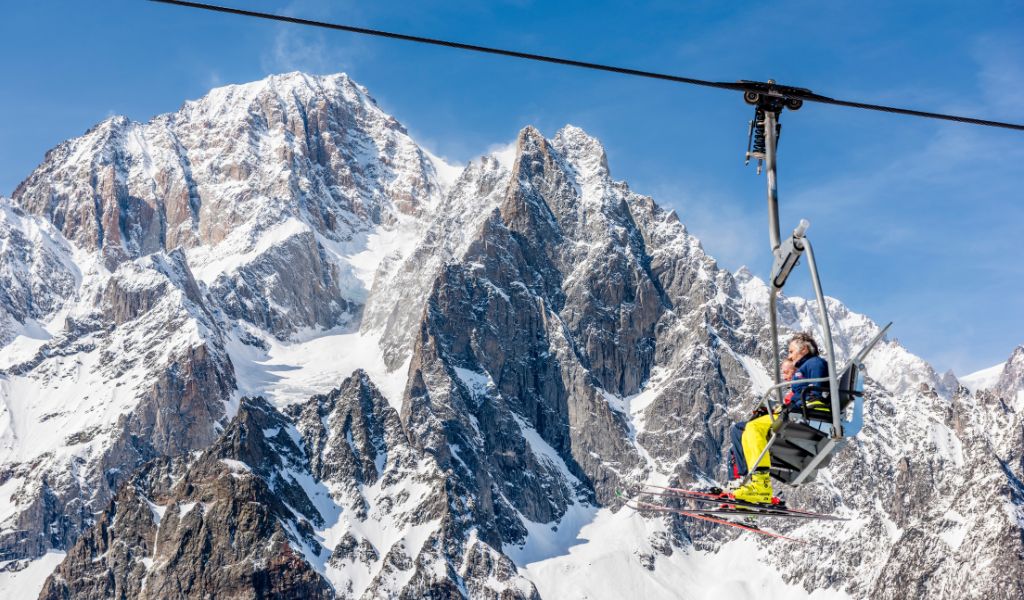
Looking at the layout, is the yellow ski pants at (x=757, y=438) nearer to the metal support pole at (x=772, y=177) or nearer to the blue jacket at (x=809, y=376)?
the blue jacket at (x=809, y=376)

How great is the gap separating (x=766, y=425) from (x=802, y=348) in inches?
76.1

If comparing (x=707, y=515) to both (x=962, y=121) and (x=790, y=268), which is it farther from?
(x=962, y=121)

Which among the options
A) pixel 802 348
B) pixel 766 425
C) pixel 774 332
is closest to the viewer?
pixel 774 332

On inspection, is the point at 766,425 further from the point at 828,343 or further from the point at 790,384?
the point at 828,343

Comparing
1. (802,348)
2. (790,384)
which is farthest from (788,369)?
(790,384)

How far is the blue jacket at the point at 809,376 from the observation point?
23.5 metres

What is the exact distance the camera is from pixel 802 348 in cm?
2480

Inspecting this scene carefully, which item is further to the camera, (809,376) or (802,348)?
(802,348)

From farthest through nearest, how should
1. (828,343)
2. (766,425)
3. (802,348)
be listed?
(766,425) < (802,348) < (828,343)

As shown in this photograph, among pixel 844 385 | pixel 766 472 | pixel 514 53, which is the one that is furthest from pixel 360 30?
pixel 766 472

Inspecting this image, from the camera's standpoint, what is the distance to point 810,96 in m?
21.0

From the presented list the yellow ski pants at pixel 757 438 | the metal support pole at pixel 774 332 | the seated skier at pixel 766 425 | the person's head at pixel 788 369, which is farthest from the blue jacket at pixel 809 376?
the yellow ski pants at pixel 757 438

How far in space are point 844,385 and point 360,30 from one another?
35.9 ft

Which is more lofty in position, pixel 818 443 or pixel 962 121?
pixel 962 121
